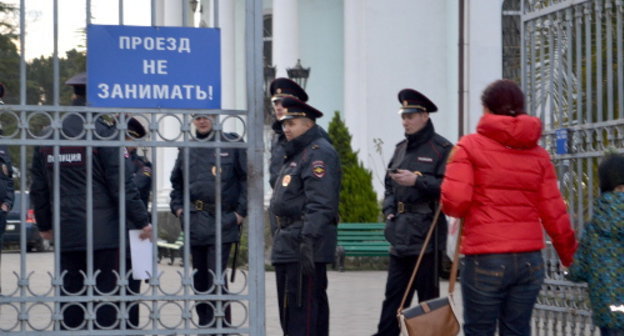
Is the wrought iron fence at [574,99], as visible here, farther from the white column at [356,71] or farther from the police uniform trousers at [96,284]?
the white column at [356,71]

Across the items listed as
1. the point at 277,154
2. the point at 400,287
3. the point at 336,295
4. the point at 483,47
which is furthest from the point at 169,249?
the point at 483,47

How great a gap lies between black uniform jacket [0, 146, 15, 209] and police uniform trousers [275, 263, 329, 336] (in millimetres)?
2184

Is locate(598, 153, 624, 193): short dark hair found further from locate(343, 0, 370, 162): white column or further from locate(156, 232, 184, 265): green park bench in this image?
locate(343, 0, 370, 162): white column

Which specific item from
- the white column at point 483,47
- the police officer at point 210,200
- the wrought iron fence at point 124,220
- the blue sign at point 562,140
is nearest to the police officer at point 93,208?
the wrought iron fence at point 124,220

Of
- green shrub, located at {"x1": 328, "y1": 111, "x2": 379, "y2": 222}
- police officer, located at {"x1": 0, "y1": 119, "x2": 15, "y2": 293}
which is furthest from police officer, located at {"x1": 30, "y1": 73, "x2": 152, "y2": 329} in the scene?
green shrub, located at {"x1": 328, "y1": 111, "x2": 379, "y2": 222}

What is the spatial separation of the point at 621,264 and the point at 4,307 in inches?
142

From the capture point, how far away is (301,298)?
9.58 metres

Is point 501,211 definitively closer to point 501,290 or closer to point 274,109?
point 501,290

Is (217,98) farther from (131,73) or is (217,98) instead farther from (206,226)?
(206,226)

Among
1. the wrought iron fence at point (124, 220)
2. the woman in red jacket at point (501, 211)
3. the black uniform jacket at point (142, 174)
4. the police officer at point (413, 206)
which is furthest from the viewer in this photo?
the black uniform jacket at point (142, 174)

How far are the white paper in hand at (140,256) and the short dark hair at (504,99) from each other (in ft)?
7.27

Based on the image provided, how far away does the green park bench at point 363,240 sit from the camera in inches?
894

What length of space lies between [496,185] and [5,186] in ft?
14.4

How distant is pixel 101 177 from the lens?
8.80m
